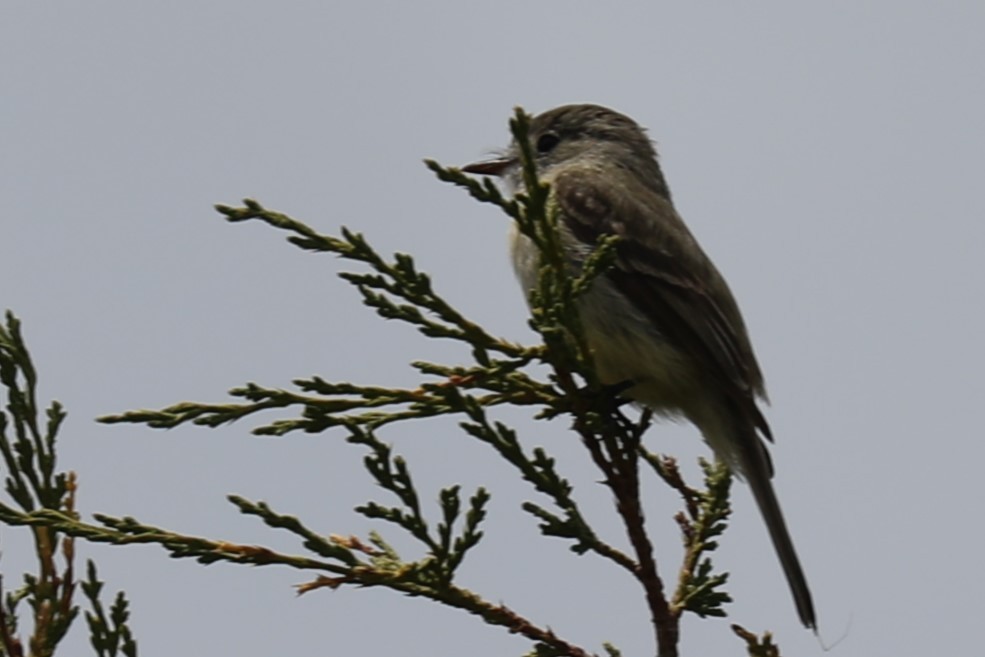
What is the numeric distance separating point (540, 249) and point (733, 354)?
96.4 inches

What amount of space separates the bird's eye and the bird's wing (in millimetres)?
1099

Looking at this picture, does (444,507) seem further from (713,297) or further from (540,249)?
(713,297)

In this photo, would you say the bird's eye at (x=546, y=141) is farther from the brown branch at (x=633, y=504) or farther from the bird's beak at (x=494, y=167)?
the brown branch at (x=633, y=504)

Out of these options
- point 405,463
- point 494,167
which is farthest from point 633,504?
point 494,167

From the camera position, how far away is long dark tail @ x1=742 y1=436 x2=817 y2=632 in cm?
524

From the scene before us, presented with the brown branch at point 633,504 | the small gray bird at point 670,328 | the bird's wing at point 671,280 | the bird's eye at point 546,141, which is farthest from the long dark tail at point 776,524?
the bird's eye at point 546,141

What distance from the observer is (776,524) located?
5559mm

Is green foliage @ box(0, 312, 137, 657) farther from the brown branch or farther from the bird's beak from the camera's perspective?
the bird's beak

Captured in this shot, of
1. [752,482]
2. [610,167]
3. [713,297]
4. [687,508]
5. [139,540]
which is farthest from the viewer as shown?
[610,167]

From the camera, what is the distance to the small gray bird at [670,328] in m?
5.75

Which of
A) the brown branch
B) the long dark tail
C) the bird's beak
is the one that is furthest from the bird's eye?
the brown branch

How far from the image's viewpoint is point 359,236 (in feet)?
12.6

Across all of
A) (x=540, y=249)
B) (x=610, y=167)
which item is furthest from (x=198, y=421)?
(x=610, y=167)

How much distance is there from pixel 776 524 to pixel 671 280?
118 centimetres
